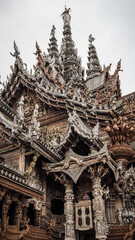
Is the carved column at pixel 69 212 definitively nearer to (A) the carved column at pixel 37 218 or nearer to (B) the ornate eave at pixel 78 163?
(B) the ornate eave at pixel 78 163

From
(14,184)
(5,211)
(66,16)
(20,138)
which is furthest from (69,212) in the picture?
(66,16)

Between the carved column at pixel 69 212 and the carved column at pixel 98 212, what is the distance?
0.86 m

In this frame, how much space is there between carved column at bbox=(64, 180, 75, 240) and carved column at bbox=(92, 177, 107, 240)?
862mm

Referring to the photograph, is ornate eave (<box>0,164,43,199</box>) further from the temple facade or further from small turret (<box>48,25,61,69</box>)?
small turret (<box>48,25,61,69</box>)

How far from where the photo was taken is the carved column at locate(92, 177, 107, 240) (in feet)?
24.1

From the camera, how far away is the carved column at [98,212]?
24.1 feet

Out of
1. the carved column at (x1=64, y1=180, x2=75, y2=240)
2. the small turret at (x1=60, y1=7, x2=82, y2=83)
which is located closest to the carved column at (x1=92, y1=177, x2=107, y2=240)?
the carved column at (x1=64, y1=180, x2=75, y2=240)

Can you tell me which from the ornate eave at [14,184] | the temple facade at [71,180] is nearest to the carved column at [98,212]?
the temple facade at [71,180]

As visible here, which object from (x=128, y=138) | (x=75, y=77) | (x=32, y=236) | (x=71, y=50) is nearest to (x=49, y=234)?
(x=32, y=236)

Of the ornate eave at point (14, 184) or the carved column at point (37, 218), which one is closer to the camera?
the ornate eave at point (14, 184)

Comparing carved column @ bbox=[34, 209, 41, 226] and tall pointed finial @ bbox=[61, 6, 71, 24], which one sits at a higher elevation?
tall pointed finial @ bbox=[61, 6, 71, 24]

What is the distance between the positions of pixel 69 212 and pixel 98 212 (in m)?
1.07

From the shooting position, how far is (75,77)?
23047 millimetres

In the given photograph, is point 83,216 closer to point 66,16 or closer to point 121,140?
point 121,140
